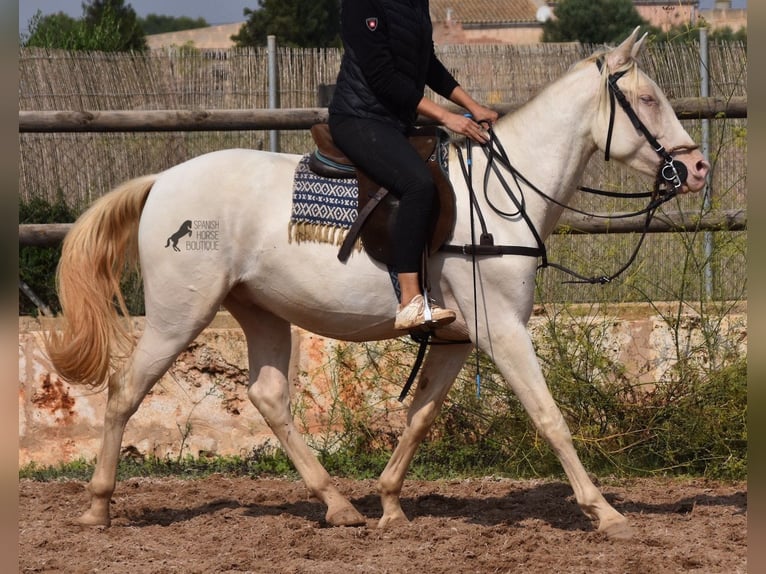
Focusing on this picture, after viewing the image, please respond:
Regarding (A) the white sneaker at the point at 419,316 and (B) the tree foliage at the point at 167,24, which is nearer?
(A) the white sneaker at the point at 419,316

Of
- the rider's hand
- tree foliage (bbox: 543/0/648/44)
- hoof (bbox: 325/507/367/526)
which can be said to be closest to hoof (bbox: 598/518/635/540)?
hoof (bbox: 325/507/367/526)

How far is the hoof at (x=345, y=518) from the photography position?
544 centimetres

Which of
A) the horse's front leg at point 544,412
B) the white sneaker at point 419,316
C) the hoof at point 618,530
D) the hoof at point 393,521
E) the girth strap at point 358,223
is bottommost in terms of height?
the hoof at point 393,521

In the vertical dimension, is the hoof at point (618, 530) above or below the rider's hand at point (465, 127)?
below

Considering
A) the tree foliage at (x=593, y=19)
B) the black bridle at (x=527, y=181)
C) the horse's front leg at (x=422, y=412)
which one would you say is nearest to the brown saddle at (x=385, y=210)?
the black bridle at (x=527, y=181)

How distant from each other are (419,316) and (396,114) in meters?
1.07

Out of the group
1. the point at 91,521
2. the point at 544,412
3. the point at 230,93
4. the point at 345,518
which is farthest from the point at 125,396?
the point at 230,93

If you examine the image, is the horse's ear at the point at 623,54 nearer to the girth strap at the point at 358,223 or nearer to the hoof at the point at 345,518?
the girth strap at the point at 358,223

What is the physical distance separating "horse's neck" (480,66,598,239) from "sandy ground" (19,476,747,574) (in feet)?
5.08

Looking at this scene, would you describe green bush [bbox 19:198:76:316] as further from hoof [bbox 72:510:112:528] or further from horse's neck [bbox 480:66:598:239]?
horse's neck [bbox 480:66:598:239]

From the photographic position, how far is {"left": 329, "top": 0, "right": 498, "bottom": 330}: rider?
4973 mm

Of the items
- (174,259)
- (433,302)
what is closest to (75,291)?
(174,259)

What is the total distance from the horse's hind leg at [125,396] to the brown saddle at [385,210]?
1.08 meters

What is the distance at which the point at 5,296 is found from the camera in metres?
1.54
